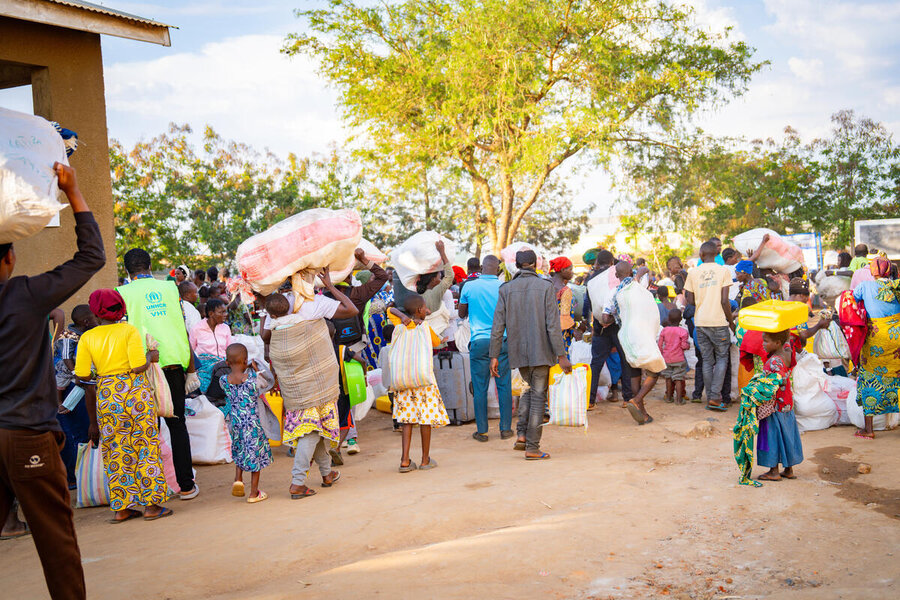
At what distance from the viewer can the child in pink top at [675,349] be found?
9883mm

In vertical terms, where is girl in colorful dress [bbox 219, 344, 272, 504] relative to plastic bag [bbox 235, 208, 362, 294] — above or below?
below

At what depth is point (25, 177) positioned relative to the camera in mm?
3178

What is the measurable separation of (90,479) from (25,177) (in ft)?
13.1

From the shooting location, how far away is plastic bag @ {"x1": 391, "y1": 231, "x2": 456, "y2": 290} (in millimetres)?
8180

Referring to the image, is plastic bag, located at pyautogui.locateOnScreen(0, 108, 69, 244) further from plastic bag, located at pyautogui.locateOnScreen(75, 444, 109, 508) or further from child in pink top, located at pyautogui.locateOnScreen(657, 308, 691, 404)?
child in pink top, located at pyautogui.locateOnScreen(657, 308, 691, 404)

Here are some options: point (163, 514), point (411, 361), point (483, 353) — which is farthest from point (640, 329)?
point (163, 514)

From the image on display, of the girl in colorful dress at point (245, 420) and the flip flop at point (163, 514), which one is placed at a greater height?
the girl in colorful dress at point (245, 420)

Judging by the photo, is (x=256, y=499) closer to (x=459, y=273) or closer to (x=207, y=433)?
(x=207, y=433)

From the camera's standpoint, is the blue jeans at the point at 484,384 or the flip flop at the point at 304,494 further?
the blue jeans at the point at 484,384

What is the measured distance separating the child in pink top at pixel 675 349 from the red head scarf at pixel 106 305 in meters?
6.72

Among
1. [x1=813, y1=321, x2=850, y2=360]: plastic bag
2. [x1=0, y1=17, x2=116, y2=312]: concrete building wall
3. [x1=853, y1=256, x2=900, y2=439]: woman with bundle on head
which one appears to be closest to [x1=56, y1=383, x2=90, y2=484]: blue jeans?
[x1=0, y1=17, x2=116, y2=312]: concrete building wall

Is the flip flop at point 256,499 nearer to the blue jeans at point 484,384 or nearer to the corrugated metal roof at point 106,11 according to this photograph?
the blue jeans at point 484,384


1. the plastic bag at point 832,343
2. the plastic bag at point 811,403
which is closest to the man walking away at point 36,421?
the plastic bag at point 811,403

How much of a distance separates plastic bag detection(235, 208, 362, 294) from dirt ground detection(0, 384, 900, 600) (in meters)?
1.83
